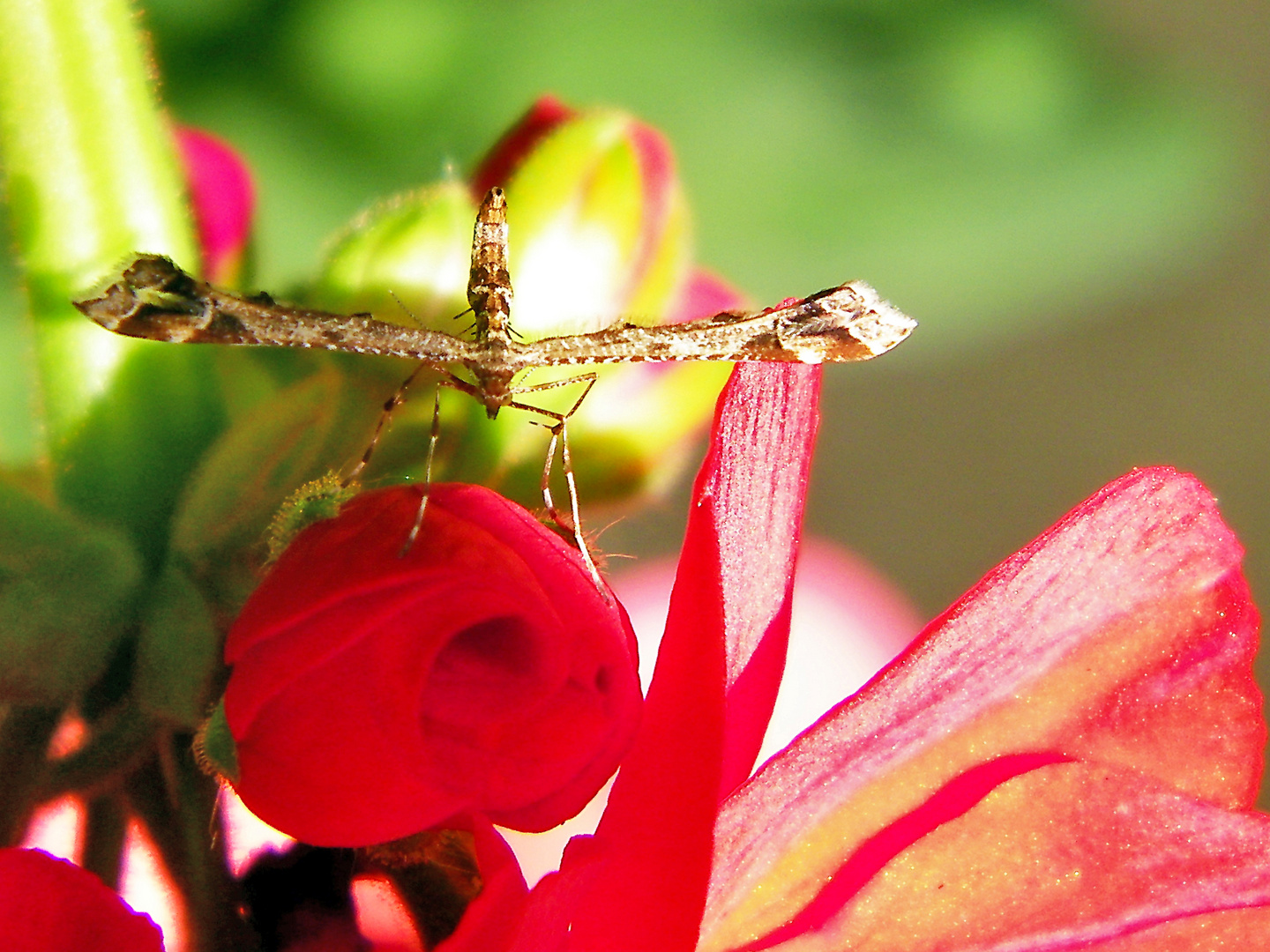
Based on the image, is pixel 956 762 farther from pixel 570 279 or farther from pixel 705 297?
pixel 705 297

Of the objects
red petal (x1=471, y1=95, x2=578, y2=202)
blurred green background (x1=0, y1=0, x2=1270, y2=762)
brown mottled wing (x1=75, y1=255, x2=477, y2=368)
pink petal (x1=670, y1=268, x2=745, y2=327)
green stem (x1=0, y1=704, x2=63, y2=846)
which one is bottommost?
blurred green background (x1=0, y1=0, x2=1270, y2=762)

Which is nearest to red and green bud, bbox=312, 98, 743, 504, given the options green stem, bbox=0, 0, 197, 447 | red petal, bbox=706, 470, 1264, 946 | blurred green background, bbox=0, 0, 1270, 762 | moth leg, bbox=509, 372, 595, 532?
moth leg, bbox=509, 372, 595, 532

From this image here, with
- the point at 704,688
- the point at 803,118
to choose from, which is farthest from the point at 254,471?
the point at 803,118

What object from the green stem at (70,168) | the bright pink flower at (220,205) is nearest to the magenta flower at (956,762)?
the green stem at (70,168)

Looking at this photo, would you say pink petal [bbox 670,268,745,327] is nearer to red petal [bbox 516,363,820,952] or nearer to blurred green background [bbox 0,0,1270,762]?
red petal [bbox 516,363,820,952]

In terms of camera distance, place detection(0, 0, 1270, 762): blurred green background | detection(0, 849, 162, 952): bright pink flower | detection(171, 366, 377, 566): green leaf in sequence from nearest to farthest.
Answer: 1. detection(0, 849, 162, 952): bright pink flower
2. detection(171, 366, 377, 566): green leaf
3. detection(0, 0, 1270, 762): blurred green background

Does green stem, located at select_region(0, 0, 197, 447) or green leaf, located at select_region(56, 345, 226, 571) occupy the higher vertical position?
green stem, located at select_region(0, 0, 197, 447)

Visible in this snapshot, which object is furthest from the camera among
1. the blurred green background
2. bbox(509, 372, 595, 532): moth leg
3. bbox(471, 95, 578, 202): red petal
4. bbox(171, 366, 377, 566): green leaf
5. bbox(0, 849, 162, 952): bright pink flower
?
the blurred green background

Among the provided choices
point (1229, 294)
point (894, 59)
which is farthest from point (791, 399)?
point (1229, 294)
